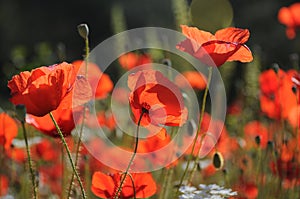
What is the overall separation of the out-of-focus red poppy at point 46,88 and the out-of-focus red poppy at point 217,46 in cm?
18

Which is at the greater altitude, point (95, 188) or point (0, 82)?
point (0, 82)

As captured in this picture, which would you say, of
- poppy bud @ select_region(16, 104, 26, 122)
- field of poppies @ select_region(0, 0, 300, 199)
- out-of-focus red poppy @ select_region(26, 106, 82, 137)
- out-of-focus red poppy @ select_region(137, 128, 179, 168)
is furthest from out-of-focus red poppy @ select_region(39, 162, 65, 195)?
poppy bud @ select_region(16, 104, 26, 122)

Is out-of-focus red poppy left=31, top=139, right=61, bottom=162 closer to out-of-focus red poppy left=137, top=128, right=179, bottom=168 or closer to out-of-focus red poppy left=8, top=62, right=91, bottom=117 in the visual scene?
out-of-focus red poppy left=137, top=128, right=179, bottom=168

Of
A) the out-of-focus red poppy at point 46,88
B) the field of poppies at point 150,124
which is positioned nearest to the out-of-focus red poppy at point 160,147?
the field of poppies at point 150,124

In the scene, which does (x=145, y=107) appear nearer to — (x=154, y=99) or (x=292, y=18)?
(x=154, y=99)

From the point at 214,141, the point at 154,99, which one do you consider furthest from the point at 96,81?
the point at 154,99

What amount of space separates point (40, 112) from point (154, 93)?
0.17m

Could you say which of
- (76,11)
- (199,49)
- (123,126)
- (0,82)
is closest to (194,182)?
(123,126)

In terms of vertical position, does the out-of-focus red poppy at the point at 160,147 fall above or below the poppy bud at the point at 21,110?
below

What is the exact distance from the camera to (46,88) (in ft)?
3.16

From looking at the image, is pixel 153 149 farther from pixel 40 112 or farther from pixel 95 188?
pixel 40 112

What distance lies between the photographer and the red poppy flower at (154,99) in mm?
1015

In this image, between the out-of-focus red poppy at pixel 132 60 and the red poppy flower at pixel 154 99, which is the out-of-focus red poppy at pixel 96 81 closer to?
the out-of-focus red poppy at pixel 132 60

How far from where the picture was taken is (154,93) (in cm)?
101
